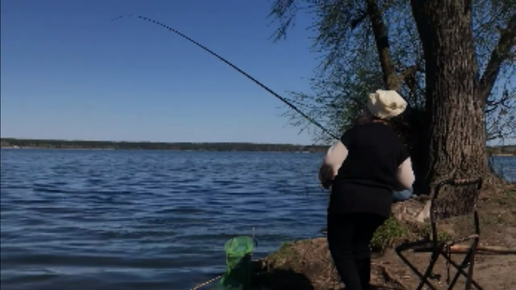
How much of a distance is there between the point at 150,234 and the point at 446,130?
24.9 ft

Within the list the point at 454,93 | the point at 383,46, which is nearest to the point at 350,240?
the point at 454,93

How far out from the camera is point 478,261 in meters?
6.35

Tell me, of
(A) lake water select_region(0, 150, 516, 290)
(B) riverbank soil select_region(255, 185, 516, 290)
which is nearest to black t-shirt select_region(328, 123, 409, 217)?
(B) riverbank soil select_region(255, 185, 516, 290)

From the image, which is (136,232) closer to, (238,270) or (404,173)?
(238,270)

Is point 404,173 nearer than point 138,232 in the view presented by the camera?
Yes

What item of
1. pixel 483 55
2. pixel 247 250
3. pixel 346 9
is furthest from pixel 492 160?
pixel 247 250

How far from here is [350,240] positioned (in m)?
4.55

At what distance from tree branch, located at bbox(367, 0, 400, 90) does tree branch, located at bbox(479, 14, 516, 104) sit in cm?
147

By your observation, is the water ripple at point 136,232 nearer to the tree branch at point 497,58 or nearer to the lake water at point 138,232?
the lake water at point 138,232

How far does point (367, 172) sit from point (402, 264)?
255 cm

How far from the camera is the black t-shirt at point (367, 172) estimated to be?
14.3 feet

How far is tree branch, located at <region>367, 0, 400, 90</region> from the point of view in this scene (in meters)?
9.79

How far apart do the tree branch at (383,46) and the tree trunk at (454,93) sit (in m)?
1.22

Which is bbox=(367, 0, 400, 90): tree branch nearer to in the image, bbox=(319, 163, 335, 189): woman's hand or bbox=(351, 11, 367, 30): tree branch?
bbox=(351, 11, 367, 30): tree branch
